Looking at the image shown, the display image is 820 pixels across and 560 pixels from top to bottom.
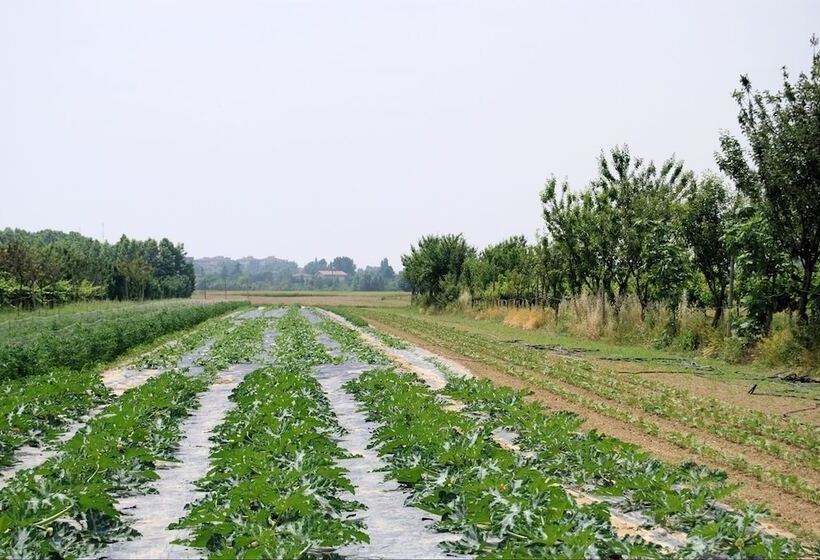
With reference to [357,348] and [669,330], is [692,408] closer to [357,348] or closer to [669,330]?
[669,330]

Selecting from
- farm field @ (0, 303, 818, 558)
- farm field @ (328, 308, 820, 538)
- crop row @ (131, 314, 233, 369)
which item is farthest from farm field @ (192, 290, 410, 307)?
farm field @ (0, 303, 818, 558)

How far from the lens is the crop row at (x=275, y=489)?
5.89m

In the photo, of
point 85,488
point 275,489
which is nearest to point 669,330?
point 275,489

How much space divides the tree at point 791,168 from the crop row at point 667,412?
5900mm

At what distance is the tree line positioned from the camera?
19.5m

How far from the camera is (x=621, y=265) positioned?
30.9 meters

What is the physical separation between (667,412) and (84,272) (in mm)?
60231

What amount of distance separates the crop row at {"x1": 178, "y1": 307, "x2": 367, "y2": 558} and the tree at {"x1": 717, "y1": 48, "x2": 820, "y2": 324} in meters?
13.2

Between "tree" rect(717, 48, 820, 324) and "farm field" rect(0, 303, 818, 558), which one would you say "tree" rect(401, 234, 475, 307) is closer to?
"tree" rect(717, 48, 820, 324)

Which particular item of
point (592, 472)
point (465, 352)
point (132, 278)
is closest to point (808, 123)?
point (465, 352)

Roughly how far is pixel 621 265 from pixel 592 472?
77.6 feet

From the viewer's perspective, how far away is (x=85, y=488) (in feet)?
21.8

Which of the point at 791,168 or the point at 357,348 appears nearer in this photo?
the point at 791,168

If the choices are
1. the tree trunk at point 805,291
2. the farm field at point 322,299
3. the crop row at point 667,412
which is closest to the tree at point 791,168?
the tree trunk at point 805,291
